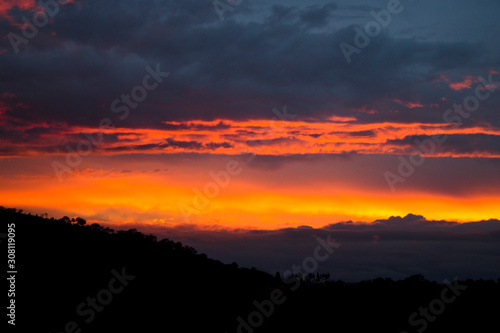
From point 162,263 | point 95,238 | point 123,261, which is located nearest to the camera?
point 123,261

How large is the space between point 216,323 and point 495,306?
2198 centimetres

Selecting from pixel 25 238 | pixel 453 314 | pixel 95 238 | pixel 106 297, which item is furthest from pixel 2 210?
pixel 453 314

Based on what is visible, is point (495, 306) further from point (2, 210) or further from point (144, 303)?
point (2, 210)

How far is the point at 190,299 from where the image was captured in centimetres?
4322

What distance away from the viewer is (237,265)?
64312 mm

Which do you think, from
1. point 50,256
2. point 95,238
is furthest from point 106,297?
point 95,238

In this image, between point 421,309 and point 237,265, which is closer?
point 421,309

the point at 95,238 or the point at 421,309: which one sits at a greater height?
the point at 95,238

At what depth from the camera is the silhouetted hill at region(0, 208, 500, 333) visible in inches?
1503

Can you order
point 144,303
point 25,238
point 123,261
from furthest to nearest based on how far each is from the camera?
1. point 123,261
2. point 25,238
3. point 144,303

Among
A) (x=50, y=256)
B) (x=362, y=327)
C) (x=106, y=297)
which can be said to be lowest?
(x=362, y=327)

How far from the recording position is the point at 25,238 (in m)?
47.2

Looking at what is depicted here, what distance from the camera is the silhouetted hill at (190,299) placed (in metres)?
38.2

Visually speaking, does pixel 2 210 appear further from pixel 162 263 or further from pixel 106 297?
pixel 106 297
